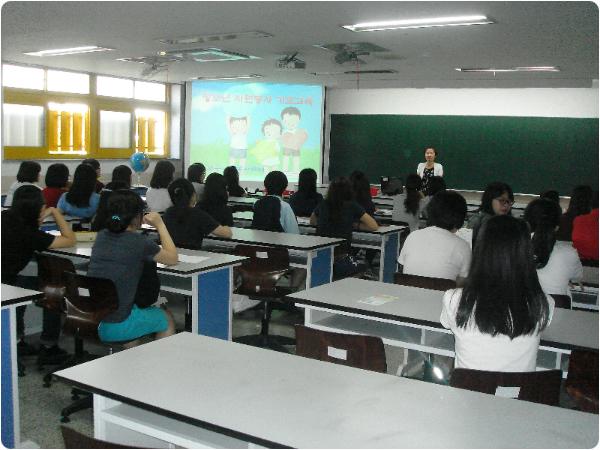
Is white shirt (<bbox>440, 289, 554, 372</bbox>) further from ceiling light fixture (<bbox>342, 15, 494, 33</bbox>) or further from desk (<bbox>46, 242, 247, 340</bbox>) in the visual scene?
ceiling light fixture (<bbox>342, 15, 494, 33</bbox>)

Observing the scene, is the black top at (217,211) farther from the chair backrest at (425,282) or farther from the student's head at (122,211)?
the chair backrest at (425,282)

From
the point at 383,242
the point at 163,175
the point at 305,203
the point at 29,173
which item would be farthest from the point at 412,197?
the point at 29,173

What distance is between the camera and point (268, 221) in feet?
17.7

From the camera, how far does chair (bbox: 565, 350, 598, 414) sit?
7.39ft

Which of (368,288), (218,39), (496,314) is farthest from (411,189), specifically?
(496,314)

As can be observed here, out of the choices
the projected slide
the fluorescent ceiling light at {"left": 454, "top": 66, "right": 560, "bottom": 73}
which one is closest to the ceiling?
the fluorescent ceiling light at {"left": 454, "top": 66, "right": 560, "bottom": 73}

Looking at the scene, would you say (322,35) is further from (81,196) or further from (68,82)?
(68,82)

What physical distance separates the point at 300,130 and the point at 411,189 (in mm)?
4030

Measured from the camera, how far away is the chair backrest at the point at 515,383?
194 centimetres

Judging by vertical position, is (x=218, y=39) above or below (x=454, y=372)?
above

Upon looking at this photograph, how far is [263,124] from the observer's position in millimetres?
10555

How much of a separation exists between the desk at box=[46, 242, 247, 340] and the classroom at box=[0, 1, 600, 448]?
0.07 ft

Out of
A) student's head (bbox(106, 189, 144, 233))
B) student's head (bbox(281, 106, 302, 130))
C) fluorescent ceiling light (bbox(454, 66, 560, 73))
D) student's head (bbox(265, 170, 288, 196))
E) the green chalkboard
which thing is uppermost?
fluorescent ceiling light (bbox(454, 66, 560, 73))

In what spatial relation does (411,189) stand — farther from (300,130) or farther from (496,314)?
(496,314)
